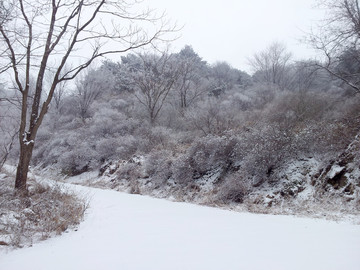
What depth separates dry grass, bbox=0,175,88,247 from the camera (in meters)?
3.75

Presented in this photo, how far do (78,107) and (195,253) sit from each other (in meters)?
24.4

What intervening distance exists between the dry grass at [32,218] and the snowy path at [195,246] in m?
0.26

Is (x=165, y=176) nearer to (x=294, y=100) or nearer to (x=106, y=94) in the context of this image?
(x=294, y=100)

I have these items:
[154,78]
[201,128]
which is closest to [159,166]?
[201,128]

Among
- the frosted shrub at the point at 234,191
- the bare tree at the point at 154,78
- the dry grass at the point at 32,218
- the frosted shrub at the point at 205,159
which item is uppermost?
the bare tree at the point at 154,78

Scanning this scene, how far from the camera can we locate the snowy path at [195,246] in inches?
120

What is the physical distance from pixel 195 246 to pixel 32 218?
3.21 m

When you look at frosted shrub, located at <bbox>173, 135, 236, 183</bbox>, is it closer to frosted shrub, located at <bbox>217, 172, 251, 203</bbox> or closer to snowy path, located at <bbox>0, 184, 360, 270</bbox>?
frosted shrub, located at <bbox>217, 172, 251, 203</bbox>

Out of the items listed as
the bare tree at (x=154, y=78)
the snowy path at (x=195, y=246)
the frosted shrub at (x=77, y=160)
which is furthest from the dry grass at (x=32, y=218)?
the bare tree at (x=154, y=78)

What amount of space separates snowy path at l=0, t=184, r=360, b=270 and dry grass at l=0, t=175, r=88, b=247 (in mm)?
260

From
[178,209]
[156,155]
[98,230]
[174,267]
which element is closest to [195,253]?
[174,267]

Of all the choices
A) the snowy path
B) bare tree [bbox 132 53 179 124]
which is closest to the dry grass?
the snowy path

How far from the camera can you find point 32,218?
14.5ft

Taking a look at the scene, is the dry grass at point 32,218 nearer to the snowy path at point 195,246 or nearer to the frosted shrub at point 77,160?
the snowy path at point 195,246
